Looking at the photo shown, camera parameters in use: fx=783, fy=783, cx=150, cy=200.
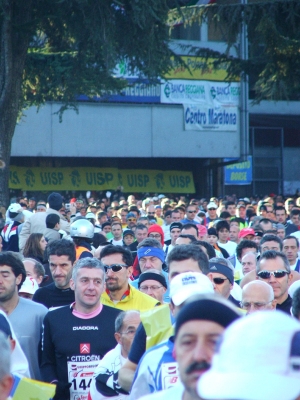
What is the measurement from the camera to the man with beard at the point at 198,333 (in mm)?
2398

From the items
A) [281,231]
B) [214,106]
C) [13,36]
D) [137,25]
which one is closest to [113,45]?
[137,25]

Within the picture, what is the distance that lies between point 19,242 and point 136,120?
22720 millimetres

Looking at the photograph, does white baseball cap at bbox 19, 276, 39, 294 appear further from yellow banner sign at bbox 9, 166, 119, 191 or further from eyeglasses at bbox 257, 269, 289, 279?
yellow banner sign at bbox 9, 166, 119, 191

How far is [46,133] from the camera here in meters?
32.8

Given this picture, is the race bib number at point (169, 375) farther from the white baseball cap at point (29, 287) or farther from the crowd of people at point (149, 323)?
the white baseball cap at point (29, 287)

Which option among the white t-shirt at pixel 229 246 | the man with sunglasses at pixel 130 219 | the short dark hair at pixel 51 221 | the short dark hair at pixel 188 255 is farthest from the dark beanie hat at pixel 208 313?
the man with sunglasses at pixel 130 219

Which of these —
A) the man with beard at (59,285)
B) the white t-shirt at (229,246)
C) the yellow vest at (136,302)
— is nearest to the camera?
the yellow vest at (136,302)

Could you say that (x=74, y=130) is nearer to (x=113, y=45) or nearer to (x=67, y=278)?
(x=113, y=45)

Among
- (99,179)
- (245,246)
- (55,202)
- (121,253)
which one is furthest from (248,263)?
(99,179)

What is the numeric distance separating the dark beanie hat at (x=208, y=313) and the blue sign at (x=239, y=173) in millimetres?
34700

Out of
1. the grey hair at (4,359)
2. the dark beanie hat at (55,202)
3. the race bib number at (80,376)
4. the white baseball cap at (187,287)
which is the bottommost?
the race bib number at (80,376)

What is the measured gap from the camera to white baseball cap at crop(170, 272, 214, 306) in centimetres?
328

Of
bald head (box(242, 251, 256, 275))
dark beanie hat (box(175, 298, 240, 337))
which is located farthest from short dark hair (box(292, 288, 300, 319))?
bald head (box(242, 251, 256, 275))

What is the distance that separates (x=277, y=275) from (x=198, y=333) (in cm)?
439
